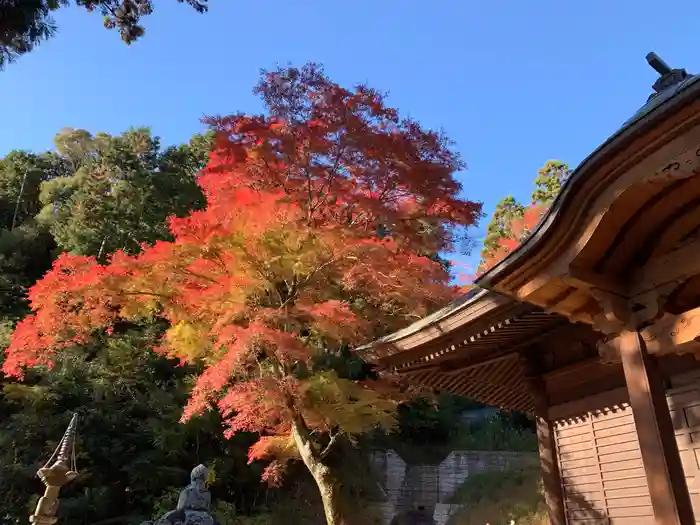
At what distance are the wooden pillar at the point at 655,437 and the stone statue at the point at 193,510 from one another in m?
4.40

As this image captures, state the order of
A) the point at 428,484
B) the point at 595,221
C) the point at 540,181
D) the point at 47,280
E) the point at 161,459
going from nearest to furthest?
the point at 595,221, the point at 47,280, the point at 161,459, the point at 428,484, the point at 540,181

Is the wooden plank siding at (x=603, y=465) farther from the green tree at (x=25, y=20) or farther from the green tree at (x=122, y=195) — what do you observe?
the green tree at (x=122, y=195)

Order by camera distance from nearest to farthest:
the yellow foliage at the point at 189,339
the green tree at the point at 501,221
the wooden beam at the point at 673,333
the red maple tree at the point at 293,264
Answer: the wooden beam at the point at 673,333, the red maple tree at the point at 293,264, the yellow foliage at the point at 189,339, the green tree at the point at 501,221

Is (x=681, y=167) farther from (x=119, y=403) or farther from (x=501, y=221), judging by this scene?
(x=501, y=221)

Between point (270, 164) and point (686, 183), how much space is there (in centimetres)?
696

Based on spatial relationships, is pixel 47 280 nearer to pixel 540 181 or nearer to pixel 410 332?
pixel 410 332

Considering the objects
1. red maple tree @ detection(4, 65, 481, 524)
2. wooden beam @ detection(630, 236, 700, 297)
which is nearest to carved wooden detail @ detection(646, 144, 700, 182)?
wooden beam @ detection(630, 236, 700, 297)

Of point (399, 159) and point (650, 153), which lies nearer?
point (650, 153)

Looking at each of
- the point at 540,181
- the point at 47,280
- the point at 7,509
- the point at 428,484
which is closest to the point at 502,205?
the point at 540,181

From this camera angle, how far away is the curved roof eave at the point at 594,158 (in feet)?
7.51

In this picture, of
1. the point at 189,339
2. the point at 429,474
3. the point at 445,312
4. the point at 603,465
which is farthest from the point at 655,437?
the point at 429,474

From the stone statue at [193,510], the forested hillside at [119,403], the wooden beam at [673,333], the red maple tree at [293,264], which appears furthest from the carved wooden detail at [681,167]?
the forested hillside at [119,403]

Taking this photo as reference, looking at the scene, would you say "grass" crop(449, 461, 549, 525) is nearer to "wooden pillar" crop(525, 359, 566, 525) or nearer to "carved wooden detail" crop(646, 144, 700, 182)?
"wooden pillar" crop(525, 359, 566, 525)

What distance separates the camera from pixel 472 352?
5.27 meters
